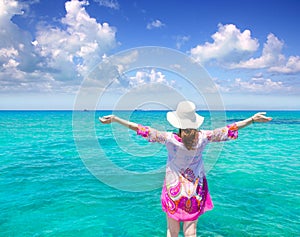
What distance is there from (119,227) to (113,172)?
5.28m

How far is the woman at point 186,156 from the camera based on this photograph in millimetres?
3377

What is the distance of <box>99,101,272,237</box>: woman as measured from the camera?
11.1 feet

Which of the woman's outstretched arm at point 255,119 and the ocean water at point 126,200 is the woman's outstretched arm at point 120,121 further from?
the ocean water at point 126,200

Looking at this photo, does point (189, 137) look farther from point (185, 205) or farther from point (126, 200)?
point (126, 200)

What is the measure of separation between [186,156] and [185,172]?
251mm

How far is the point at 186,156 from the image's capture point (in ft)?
11.3

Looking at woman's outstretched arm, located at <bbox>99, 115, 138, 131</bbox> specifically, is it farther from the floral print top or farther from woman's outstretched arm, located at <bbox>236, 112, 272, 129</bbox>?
woman's outstretched arm, located at <bbox>236, 112, 272, 129</bbox>

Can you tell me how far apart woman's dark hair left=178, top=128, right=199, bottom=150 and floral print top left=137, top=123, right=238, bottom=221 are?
2.2 inches

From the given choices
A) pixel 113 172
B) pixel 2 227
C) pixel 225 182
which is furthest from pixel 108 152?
pixel 2 227

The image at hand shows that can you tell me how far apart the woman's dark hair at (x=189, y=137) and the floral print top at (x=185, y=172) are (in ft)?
0.18

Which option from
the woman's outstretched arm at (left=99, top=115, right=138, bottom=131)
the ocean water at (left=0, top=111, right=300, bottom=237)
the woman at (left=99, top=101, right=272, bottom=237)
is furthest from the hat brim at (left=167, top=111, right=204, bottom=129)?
the ocean water at (left=0, top=111, right=300, bottom=237)

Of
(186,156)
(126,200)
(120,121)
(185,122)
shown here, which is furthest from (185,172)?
(126,200)

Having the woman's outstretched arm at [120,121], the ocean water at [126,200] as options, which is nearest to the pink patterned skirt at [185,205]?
the woman's outstretched arm at [120,121]

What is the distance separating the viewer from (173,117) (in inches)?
139
